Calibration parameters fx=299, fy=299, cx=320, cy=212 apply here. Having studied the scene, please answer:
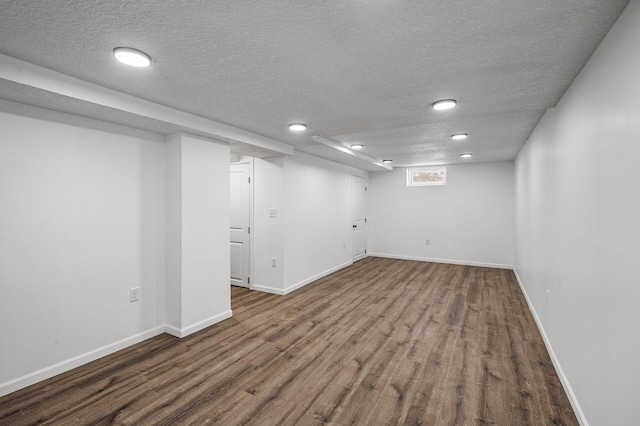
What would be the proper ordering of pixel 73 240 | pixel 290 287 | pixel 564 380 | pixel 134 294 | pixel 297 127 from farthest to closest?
pixel 290 287, pixel 297 127, pixel 134 294, pixel 73 240, pixel 564 380

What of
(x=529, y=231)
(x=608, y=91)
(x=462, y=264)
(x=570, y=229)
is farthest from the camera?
(x=462, y=264)

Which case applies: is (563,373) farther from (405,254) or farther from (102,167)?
(405,254)

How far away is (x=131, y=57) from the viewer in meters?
1.78

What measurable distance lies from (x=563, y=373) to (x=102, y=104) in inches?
160

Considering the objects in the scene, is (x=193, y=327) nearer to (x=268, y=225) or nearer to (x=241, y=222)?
(x=268, y=225)

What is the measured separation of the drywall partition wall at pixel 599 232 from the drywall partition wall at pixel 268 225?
3307 millimetres

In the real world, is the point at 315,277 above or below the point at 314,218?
below

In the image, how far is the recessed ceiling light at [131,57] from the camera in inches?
67.5

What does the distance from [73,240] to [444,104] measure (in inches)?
134

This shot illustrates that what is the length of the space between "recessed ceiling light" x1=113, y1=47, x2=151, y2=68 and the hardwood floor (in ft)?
7.39

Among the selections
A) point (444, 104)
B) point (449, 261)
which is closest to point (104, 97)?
point (444, 104)

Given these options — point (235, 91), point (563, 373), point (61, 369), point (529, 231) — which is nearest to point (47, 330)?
point (61, 369)

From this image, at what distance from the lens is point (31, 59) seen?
1.83 metres

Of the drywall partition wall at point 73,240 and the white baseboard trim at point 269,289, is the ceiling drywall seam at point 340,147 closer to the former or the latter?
the drywall partition wall at point 73,240
